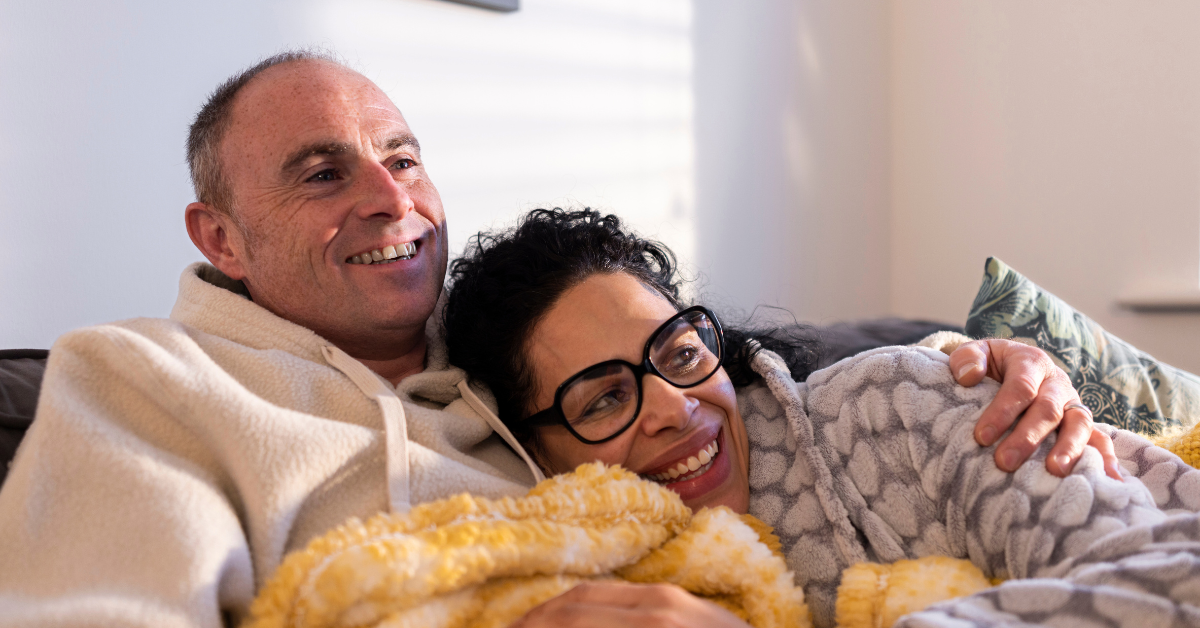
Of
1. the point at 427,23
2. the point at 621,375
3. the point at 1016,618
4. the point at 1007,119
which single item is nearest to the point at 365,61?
the point at 427,23

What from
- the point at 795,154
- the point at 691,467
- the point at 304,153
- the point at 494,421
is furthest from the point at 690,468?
the point at 795,154

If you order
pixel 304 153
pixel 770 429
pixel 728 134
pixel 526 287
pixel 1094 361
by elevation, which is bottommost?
pixel 1094 361

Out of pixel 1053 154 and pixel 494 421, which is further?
pixel 1053 154

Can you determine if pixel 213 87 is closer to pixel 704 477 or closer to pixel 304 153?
pixel 304 153

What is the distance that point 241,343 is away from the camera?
3.94 ft

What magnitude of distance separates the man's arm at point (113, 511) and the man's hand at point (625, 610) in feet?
1.11

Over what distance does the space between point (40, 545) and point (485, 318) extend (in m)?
0.65

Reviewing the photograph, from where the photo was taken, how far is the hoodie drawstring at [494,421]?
48.2 inches

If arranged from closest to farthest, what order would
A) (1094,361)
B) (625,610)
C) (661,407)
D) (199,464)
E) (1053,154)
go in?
(625,610), (199,464), (661,407), (1094,361), (1053,154)

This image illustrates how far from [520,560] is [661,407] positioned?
304 mm

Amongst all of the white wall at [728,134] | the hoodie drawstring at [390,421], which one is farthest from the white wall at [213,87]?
the hoodie drawstring at [390,421]

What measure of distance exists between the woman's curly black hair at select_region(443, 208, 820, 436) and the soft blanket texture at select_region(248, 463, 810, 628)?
0.93 ft

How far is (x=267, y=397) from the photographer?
A: 3.58 ft

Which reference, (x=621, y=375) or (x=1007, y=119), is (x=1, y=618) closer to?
(x=621, y=375)
